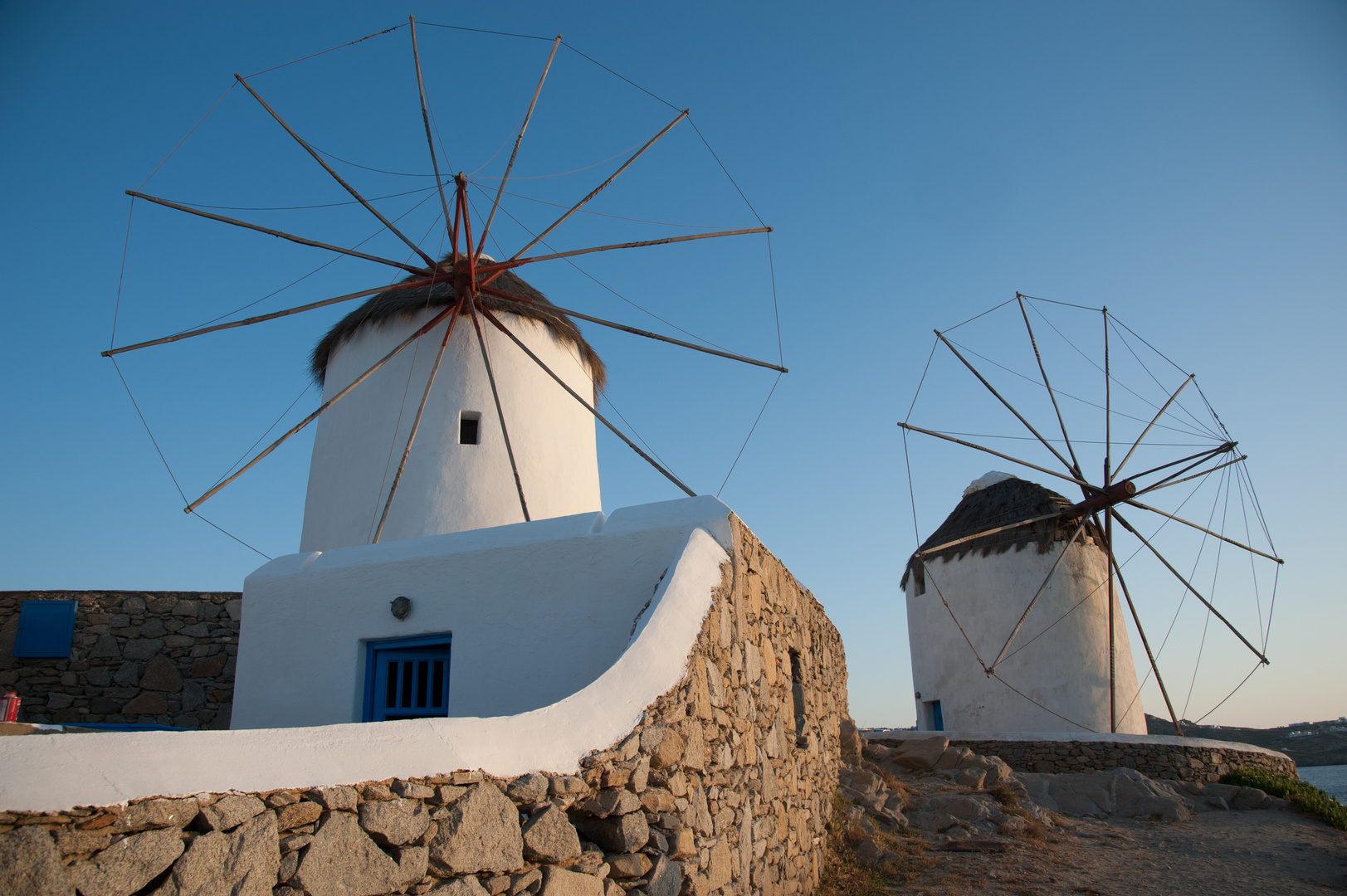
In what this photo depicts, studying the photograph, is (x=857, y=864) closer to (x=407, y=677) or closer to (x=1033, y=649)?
(x=407, y=677)

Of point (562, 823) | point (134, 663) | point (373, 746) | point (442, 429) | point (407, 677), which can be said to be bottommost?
point (562, 823)

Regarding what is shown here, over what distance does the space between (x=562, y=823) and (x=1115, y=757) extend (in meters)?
12.0

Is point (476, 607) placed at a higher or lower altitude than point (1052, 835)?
higher

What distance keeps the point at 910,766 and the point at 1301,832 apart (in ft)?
12.6

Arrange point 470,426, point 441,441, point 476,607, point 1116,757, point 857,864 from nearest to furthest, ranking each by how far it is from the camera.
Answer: point 476,607 → point 857,864 → point 441,441 → point 470,426 → point 1116,757

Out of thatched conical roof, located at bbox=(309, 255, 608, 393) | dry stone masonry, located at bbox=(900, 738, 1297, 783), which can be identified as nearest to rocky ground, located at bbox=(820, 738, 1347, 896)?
dry stone masonry, located at bbox=(900, 738, 1297, 783)

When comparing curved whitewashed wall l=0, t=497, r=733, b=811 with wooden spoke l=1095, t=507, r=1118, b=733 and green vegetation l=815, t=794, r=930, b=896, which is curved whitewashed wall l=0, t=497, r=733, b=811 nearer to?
green vegetation l=815, t=794, r=930, b=896

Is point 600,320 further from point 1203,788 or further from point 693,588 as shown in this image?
point 1203,788

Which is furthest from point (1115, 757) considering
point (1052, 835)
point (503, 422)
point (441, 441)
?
point (441, 441)

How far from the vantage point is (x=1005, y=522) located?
1524cm

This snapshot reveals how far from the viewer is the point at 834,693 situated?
28.2ft

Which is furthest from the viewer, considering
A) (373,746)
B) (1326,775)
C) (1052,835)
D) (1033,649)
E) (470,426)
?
(1326,775)

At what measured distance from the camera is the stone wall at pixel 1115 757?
1223 centimetres

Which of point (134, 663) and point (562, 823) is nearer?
point (562, 823)
